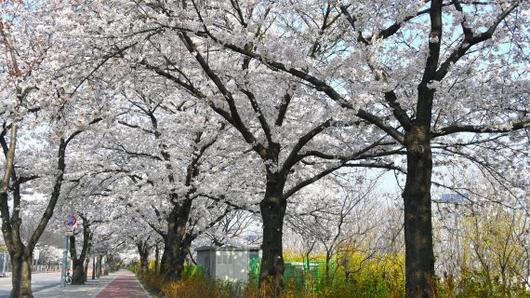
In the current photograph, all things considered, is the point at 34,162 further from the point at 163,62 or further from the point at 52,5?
the point at 163,62

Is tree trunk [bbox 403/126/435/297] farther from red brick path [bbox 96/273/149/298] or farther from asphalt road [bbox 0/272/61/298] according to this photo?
asphalt road [bbox 0/272/61/298]

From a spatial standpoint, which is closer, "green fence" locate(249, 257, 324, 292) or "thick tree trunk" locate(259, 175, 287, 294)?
"green fence" locate(249, 257, 324, 292)

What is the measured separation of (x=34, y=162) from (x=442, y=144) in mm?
15008

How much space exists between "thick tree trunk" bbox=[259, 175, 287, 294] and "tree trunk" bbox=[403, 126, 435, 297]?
395cm

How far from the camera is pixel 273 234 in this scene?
1197 centimetres

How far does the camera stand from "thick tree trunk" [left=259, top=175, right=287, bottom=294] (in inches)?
455

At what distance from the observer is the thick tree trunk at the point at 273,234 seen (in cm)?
1155

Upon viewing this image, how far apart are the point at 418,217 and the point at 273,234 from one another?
4700mm

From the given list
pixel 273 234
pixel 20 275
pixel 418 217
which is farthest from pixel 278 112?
pixel 20 275

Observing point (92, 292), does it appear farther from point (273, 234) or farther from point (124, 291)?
point (273, 234)

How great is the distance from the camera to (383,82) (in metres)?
8.41

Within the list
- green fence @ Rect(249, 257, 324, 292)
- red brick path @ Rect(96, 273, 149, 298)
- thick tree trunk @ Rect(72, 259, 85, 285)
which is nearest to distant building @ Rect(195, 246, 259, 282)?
green fence @ Rect(249, 257, 324, 292)

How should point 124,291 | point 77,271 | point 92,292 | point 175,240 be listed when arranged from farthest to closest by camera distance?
1. point 77,271
2. point 124,291
3. point 92,292
4. point 175,240

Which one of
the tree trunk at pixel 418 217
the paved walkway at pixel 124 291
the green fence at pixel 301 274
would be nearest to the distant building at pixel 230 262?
the green fence at pixel 301 274
